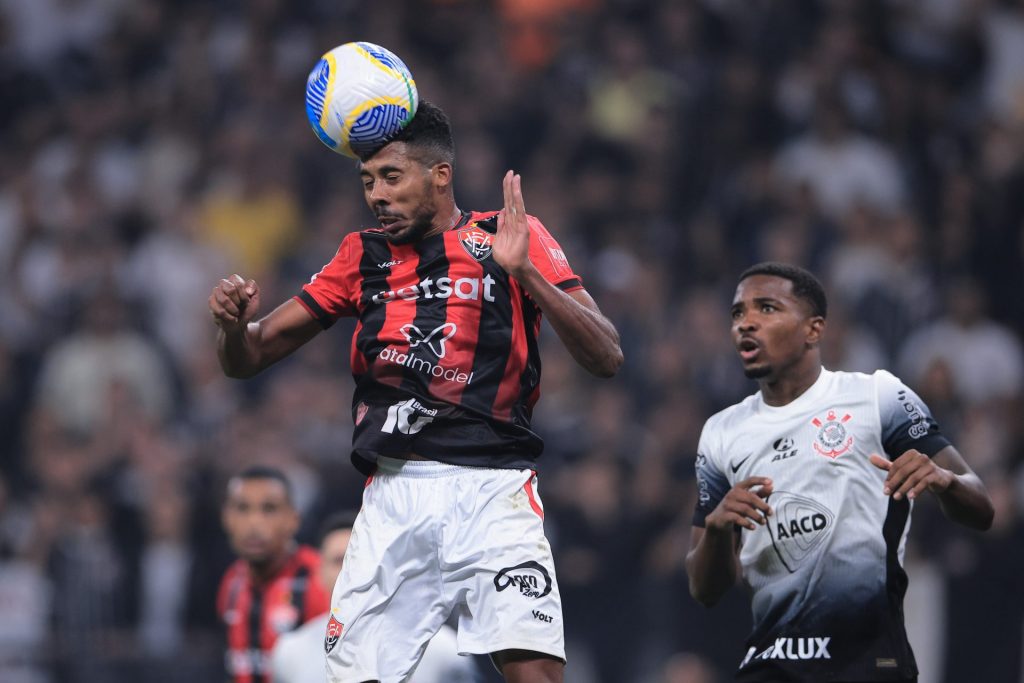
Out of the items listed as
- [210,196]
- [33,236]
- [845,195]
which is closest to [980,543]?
[845,195]

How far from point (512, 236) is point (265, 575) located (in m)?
3.56

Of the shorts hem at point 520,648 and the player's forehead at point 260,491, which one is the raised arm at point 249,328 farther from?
the player's forehead at point 260,491

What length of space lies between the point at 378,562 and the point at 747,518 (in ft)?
4.02

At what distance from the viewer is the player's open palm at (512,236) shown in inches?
185

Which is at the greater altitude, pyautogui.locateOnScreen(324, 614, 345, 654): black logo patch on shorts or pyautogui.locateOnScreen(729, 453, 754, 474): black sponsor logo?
pyautogui.locateOnScreen(729, 453, 754, 474): black sponsor logo

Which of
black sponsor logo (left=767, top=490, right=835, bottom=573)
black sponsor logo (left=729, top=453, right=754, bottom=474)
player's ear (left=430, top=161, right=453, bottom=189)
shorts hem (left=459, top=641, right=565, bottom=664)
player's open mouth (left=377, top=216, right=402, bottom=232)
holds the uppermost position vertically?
player's ear (left=430, top=161, right=453, bottom=189)

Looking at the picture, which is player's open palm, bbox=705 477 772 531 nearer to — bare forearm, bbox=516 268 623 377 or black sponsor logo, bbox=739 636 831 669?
black sponsor logo, bbox=739 636 831 669

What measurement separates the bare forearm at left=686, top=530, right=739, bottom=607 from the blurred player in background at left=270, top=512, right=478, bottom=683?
3.71ft

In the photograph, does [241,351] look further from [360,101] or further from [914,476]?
[914,476]

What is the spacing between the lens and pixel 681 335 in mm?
11156

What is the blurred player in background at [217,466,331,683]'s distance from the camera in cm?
756

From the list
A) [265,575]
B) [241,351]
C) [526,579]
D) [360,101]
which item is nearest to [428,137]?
[360,101]

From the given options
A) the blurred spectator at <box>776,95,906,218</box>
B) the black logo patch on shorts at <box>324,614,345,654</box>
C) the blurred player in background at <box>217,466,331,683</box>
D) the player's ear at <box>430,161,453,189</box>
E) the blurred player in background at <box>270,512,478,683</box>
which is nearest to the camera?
the black logo patch on shorts at <box>324,614,345,654</box>

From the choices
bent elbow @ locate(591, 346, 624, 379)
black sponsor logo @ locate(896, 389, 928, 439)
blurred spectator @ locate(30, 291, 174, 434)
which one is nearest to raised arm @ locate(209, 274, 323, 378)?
bent elbow @ locate(591, 346, 624, 379)
